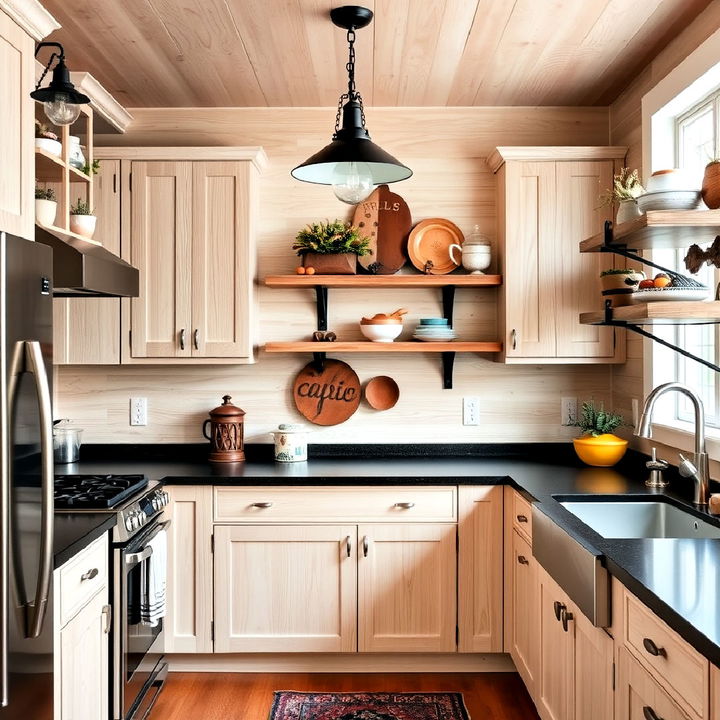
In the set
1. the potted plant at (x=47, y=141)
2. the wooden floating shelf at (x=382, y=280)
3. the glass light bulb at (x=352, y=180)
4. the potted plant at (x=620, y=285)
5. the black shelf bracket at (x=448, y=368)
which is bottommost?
the black shelf bracket at (x=448, y=368)

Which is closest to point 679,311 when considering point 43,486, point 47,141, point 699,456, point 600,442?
point 699,456

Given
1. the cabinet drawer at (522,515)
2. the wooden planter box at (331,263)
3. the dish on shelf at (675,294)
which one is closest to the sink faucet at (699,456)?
the dish on shelf at (675,294)

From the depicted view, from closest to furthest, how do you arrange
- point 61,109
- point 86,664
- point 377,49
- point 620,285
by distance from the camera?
point 61,109 < point 86,664 < point 620,285 < point 377,49

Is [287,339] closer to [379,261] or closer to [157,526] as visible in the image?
[379,261]

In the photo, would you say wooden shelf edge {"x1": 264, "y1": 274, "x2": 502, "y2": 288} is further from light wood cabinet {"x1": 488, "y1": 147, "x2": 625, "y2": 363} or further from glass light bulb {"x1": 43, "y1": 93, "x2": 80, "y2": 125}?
glass light bulb {"x1": 43, "y1": 93, "x2": 80, "y2": 125}

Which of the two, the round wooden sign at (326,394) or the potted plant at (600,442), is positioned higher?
the round wooden sign at (326,394)

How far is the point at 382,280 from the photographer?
11.5ft

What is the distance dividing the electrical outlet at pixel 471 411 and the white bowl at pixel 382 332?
51cm

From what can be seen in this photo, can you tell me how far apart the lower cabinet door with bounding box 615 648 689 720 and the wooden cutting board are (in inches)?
86.4

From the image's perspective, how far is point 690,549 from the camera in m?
1.99

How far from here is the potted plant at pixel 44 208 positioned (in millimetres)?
2504

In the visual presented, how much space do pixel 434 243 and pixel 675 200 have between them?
1.52 m

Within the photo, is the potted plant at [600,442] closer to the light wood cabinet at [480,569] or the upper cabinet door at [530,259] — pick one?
the upper cabinet door at [530,259]

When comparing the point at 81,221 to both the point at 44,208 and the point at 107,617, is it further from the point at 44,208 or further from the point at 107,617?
the point at 107,617
